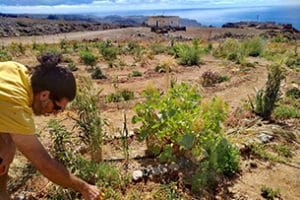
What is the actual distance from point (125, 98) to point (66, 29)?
120 ft

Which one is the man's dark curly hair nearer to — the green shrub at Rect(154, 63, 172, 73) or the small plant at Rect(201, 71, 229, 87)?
the small plant at Rect(201, 71, 229, 87)

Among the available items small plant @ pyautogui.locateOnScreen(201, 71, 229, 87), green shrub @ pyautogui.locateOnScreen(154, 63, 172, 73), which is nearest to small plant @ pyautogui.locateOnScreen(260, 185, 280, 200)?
small plant @ pyautogui.locateOnScreen(201, 71, 229, 87)

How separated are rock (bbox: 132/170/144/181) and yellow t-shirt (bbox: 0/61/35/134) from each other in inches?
70.0

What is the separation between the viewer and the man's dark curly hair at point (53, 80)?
2.25 meters

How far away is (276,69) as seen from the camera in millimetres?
5906

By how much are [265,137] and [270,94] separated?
93cm

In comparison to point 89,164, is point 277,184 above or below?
below

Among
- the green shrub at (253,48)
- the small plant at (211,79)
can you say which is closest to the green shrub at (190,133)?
the small plant at (211,79)

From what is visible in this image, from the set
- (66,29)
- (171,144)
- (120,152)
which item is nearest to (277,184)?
(171,144)

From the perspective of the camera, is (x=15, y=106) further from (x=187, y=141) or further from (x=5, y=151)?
(x=187, y=141)

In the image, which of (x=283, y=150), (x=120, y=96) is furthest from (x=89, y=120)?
(x=120, y=96)

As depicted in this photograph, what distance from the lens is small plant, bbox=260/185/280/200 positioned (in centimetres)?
395

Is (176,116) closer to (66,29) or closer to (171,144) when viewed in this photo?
(171,144)

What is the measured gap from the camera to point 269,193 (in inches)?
156
